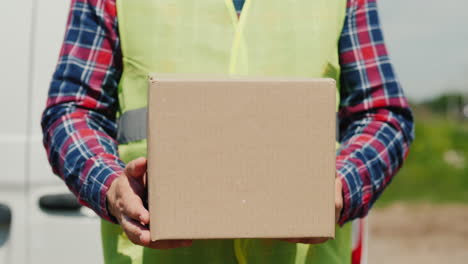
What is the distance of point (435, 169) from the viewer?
11.0 meters

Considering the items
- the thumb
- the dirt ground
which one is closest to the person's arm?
the thumb

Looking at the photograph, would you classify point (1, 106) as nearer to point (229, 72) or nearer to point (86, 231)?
point (86, 231)

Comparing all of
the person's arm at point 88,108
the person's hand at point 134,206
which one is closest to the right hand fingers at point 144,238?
the person's hand at point 134,206

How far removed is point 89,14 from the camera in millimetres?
2436

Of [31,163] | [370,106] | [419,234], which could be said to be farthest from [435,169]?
[370,106]

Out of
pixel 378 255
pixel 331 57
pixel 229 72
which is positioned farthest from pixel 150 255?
pixel 378 255

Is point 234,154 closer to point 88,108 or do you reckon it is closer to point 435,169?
point 88,108

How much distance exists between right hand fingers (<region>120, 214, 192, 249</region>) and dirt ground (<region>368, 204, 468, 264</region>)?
5612mm

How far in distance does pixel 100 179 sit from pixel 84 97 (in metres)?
0.22

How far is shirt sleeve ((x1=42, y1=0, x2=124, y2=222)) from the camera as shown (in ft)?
7.72

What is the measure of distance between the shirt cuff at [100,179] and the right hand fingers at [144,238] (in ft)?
0.44

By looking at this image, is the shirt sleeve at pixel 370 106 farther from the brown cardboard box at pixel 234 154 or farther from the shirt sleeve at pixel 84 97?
the shirt sleeve at pixel 84 97

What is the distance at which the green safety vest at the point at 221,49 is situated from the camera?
7.75 feet

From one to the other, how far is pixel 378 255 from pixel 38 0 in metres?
4.62
